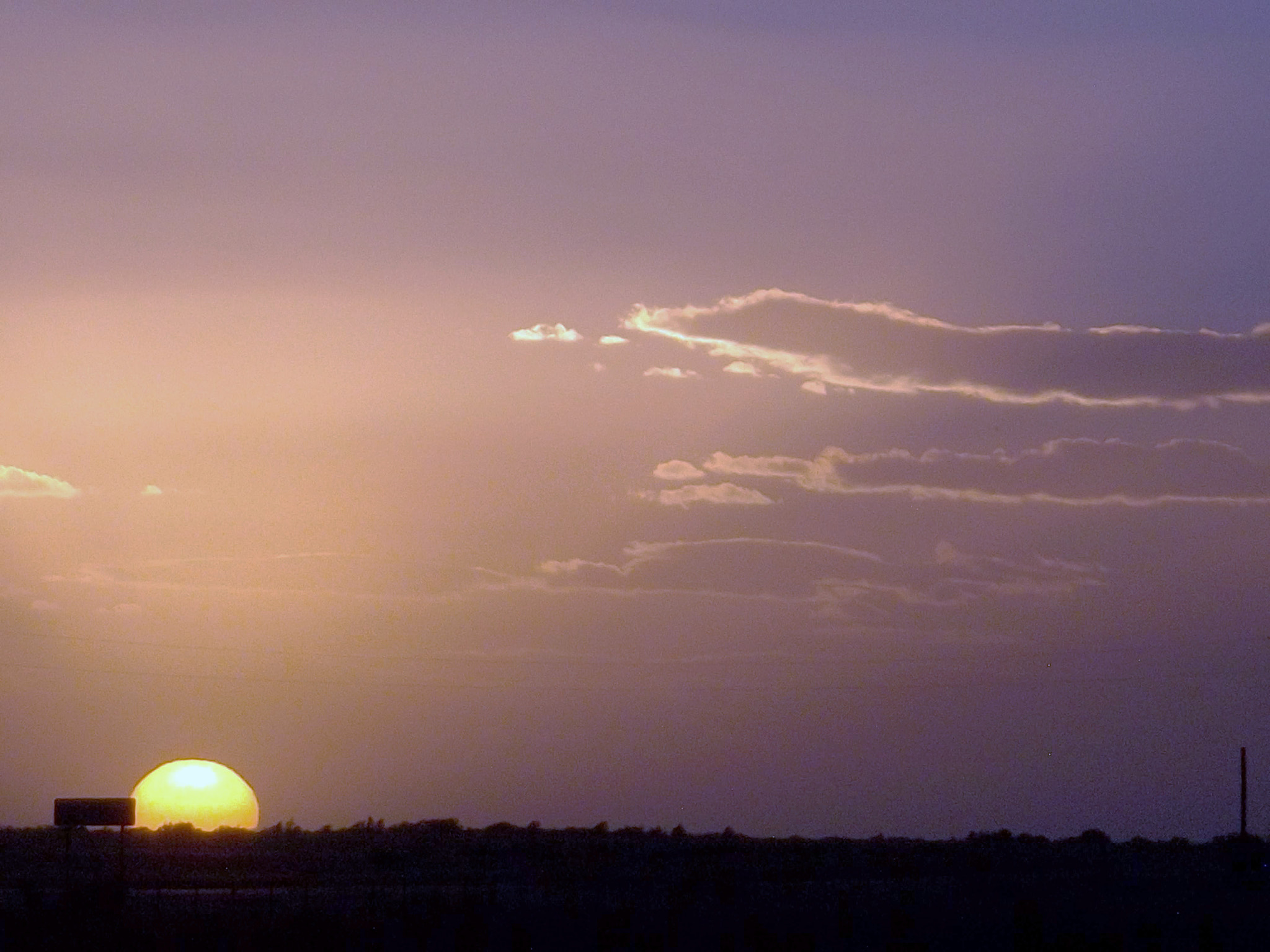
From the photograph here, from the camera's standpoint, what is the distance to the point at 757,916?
38.6m

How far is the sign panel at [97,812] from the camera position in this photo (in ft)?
173

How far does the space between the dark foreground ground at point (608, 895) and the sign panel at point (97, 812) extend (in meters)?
1.90

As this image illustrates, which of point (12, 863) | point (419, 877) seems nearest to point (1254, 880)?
point (419, 877)

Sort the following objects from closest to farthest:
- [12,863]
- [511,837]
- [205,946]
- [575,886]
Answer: [205,946], [575,886], [12,863], [511,837]

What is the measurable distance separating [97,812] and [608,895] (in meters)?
16.7

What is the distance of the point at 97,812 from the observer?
53031 millimetres

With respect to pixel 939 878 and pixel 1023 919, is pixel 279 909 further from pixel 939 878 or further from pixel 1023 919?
pixel 939 878

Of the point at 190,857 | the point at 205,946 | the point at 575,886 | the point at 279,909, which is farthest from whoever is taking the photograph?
the point at 190,857

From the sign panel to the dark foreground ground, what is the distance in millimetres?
1902

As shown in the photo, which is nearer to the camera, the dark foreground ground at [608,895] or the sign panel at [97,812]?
the dark foreground ground at [608,895]

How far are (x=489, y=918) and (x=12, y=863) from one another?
32630 mm

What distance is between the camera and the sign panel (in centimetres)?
5284

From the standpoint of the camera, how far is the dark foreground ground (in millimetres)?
34344

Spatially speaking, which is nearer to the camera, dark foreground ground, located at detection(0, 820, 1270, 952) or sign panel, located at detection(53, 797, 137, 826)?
dark foreground ground, located at detection(0, 820, 1270, 952)
